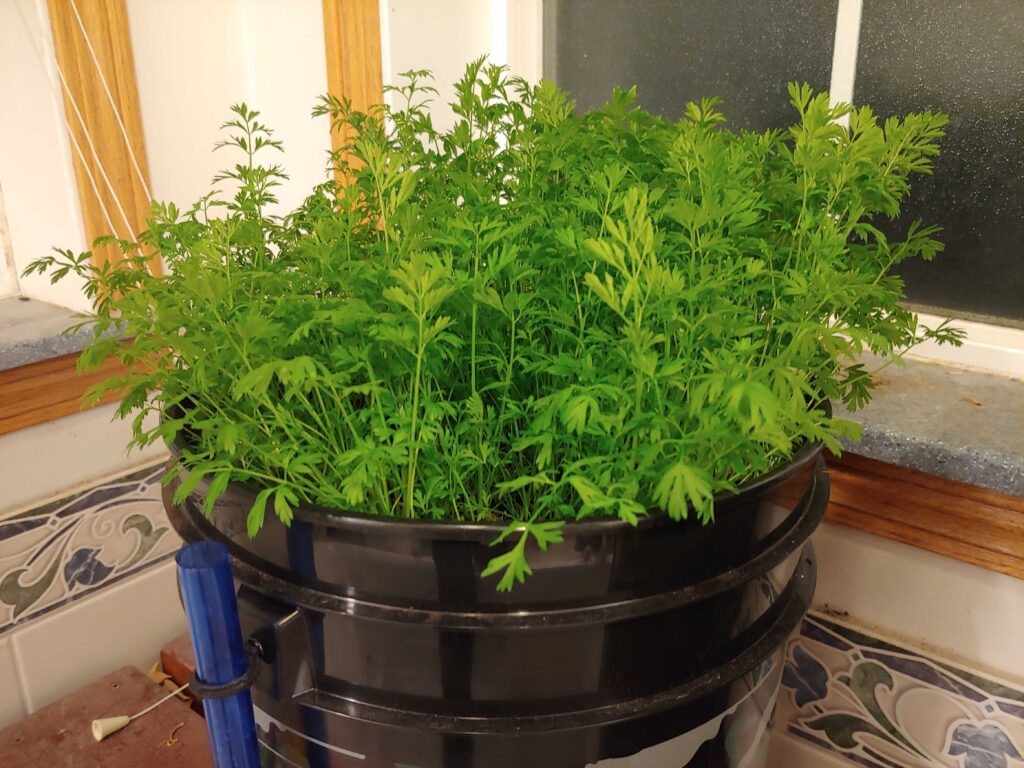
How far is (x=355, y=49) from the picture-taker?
1106mm

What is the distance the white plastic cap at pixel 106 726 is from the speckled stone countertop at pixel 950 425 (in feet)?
2.56

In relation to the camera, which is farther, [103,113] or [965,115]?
[103,113]

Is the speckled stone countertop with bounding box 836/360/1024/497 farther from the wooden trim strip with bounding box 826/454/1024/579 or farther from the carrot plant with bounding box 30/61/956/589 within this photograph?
the carrot plant with bounding box 30/61/956/589

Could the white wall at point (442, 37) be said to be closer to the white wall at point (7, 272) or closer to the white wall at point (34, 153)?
the white wall at point (34, 153)

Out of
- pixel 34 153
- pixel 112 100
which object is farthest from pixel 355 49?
pixel 34 153

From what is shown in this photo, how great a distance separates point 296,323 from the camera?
0.40 meters

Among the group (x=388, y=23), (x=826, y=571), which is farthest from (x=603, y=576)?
(x=388, y=23)

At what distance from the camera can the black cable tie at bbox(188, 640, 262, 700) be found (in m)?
0.39

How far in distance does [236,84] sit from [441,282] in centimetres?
92

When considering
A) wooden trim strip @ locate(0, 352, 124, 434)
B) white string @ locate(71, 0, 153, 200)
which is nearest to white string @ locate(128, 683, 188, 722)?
wooden trim strip @ locate(0, 352, 124, 434)

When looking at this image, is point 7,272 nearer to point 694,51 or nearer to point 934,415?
point 694,51

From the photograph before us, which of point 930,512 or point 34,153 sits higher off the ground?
point 34,153

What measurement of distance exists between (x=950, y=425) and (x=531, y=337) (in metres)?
0.52

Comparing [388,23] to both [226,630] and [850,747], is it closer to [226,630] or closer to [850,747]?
[226,630]
